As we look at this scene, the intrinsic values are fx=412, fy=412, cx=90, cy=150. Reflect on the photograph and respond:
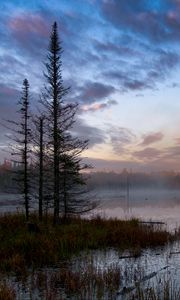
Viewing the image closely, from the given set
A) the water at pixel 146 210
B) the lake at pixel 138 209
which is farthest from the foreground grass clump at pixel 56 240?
the water at pixel 146 210

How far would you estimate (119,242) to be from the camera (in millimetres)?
20234

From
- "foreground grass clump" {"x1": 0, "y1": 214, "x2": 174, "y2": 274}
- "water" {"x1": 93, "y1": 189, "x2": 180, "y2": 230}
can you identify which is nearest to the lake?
"water" {"x1": 93, "y1": 189, "x2": 180, "y2": 230}

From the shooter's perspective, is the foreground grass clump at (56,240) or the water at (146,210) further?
the water at (146,210)

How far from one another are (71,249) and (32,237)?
197cm

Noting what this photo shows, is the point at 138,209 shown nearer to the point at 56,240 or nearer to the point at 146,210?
the point at 146,210

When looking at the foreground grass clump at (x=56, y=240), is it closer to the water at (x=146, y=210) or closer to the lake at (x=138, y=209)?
the lake at (x=138, y=209)

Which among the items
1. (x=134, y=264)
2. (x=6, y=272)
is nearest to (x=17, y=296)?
(x=6, y=272)

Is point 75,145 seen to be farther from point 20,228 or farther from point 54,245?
point 54,245

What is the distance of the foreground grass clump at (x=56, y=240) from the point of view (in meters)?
15.2

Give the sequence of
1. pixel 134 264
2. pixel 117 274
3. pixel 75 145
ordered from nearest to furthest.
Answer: pixel 117 274, pixel 134 264, pixel 75 145

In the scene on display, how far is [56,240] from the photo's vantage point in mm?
18094

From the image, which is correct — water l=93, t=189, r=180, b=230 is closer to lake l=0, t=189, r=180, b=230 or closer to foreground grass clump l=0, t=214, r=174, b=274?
lake l=0, t=189, r=180, b=230

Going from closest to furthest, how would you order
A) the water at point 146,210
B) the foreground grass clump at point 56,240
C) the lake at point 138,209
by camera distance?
the foreground grass clump at point 56,240 → the water at point 146,210 → the lake at point 138,209

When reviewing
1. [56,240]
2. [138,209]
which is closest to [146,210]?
[138,209]
